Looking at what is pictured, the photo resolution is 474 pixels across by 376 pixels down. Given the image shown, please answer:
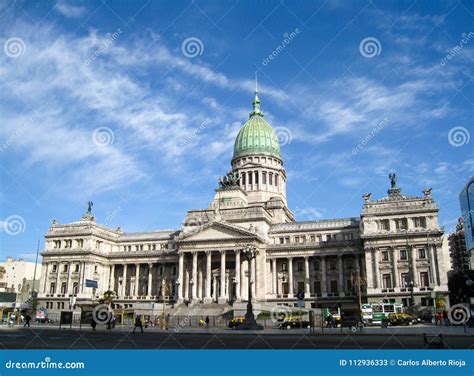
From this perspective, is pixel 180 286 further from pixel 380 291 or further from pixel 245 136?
pixel 245 136

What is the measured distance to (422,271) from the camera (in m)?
74.4

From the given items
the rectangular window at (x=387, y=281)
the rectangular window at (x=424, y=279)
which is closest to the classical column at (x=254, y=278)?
the rectangular window at (x=387, y=281)

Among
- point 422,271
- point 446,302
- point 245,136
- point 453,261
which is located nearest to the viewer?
point 446,302

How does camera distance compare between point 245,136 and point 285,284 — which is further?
point 245,136

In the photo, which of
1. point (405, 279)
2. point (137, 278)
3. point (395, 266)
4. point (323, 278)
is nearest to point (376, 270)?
point (395, 266)

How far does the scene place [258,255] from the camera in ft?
275

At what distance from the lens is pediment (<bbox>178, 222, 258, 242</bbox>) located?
81500 mm

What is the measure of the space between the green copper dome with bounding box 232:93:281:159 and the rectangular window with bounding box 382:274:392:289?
41.7 m

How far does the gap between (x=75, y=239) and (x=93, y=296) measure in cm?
Answer: 1267

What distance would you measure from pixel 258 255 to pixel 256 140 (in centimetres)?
3378

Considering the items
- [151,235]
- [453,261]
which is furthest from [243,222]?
[453,261]

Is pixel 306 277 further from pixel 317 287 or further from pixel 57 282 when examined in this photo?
pixel 57 282

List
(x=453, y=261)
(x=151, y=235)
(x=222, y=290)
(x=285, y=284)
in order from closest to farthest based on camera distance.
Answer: (x=222, y=290) < (x=285, y=284) < (x=151, y=235) < (x=453, y=261)

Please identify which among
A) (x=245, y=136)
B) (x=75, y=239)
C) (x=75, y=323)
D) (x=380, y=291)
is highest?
(x=245, y=136)
